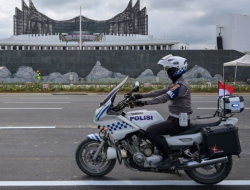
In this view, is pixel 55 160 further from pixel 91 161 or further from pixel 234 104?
pixel 234 104

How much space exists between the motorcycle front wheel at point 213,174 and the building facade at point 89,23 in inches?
4386

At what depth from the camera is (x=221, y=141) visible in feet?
16.0

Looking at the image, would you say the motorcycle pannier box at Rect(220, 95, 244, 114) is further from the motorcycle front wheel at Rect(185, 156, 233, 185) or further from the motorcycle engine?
the motorcycle engine

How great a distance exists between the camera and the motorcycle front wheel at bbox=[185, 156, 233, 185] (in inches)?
200

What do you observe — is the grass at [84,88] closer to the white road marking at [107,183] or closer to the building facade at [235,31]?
the white road marking at [107,183]

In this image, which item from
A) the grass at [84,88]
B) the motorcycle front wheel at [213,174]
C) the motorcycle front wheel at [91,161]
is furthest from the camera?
the grass at [84,88]

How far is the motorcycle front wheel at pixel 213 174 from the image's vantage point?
509cm

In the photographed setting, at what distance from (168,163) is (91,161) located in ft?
3.91

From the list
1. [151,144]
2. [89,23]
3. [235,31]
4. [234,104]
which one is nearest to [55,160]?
[151,144]

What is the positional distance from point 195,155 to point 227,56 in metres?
31.6

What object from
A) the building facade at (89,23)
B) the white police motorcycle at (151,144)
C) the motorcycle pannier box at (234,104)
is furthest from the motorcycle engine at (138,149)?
the building facade at (89,23)

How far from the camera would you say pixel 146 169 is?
505cm

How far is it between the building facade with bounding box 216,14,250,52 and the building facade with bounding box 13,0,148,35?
2301 inches

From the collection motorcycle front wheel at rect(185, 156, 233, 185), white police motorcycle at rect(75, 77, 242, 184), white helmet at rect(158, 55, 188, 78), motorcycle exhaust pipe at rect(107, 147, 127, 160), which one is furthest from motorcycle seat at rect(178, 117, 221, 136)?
motorcycle exhaust pipe at rect(107, 147, 127, 160)
